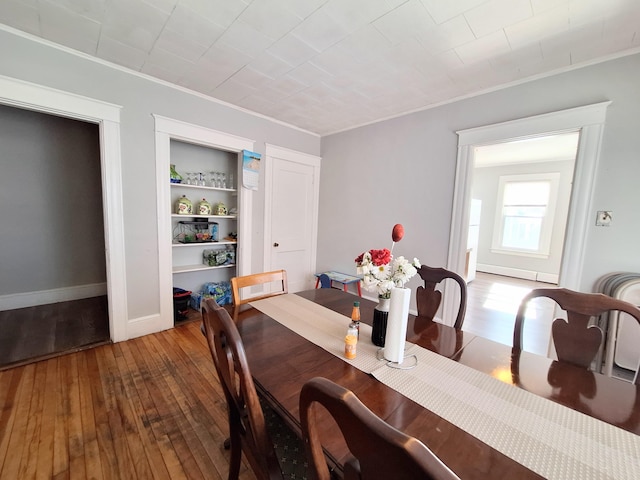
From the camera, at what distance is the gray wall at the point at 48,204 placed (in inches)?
121

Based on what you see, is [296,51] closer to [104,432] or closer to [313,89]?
[313,89]

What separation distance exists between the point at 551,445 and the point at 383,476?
615mm

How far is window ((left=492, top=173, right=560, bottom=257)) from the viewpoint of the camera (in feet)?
17.3

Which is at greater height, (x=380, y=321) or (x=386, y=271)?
(x=386, y=271)

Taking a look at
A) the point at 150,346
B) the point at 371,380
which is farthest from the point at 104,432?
the point at 371,380

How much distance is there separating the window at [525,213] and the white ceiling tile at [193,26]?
6.28m

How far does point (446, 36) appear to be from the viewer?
1738mm

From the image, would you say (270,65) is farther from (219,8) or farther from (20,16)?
(20,16)

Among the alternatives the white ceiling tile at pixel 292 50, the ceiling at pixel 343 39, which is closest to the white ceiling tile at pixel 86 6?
the ceiling at pixel 343 39

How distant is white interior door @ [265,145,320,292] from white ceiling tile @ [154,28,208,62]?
1.39 metres

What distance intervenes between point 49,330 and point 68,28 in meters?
2.74

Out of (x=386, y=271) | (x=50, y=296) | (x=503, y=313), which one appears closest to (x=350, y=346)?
(x=386, y=271)

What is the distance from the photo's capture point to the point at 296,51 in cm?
197

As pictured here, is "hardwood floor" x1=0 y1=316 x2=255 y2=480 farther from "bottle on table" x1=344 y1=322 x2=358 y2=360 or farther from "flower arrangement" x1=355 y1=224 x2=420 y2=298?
"flower arrangement" x1=355 y1=224 x2=420 y2=298
